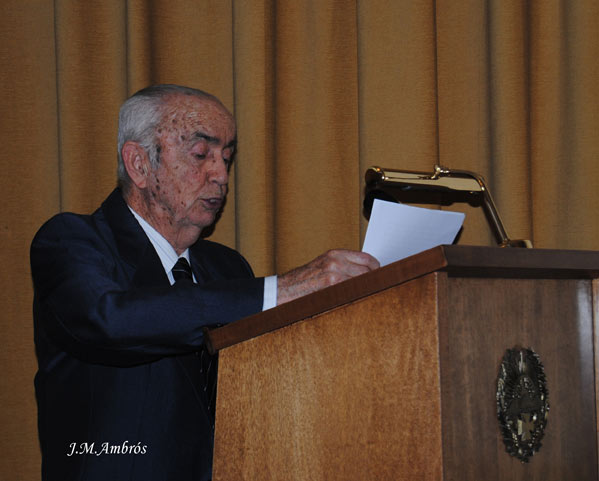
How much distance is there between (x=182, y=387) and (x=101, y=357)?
0.21m

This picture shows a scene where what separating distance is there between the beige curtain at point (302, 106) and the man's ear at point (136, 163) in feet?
1.67

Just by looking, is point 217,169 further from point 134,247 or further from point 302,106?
point 302,106

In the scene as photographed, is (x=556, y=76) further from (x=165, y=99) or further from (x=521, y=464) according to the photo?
(x=521, y=464)

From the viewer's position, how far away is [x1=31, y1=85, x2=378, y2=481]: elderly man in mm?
1211

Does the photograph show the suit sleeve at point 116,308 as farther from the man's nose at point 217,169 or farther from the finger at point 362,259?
the man's nose at point 217,169

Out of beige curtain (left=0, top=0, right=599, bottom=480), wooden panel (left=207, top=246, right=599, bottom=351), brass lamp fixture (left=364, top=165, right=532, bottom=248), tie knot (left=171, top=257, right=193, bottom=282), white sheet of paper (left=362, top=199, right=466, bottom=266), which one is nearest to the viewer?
wooden panel (left=207, top=246, right=599, bottom=351)

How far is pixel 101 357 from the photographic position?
134 cm

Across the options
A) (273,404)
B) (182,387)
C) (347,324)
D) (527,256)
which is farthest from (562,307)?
(182,387)

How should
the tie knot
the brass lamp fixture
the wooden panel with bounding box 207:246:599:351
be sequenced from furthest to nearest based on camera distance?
the tie knot < the brass lamp fixture < the wooden panel with bounding box 207:246:599:351

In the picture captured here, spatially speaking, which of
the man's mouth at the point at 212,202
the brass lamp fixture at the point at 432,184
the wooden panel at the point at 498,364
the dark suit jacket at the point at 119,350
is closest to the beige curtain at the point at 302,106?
the man's mouth at the point at 212,202

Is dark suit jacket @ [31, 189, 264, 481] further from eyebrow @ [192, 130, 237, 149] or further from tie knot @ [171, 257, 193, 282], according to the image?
eyebrow @ [192, 130, 237, 149]

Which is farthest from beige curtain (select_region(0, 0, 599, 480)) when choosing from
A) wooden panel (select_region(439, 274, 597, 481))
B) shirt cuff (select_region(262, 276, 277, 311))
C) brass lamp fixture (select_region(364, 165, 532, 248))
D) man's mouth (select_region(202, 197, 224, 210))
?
wooden panel (select_region(439, 274, 597, 481))

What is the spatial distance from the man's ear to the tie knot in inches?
8.6

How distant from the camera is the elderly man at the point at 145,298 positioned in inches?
47.7
